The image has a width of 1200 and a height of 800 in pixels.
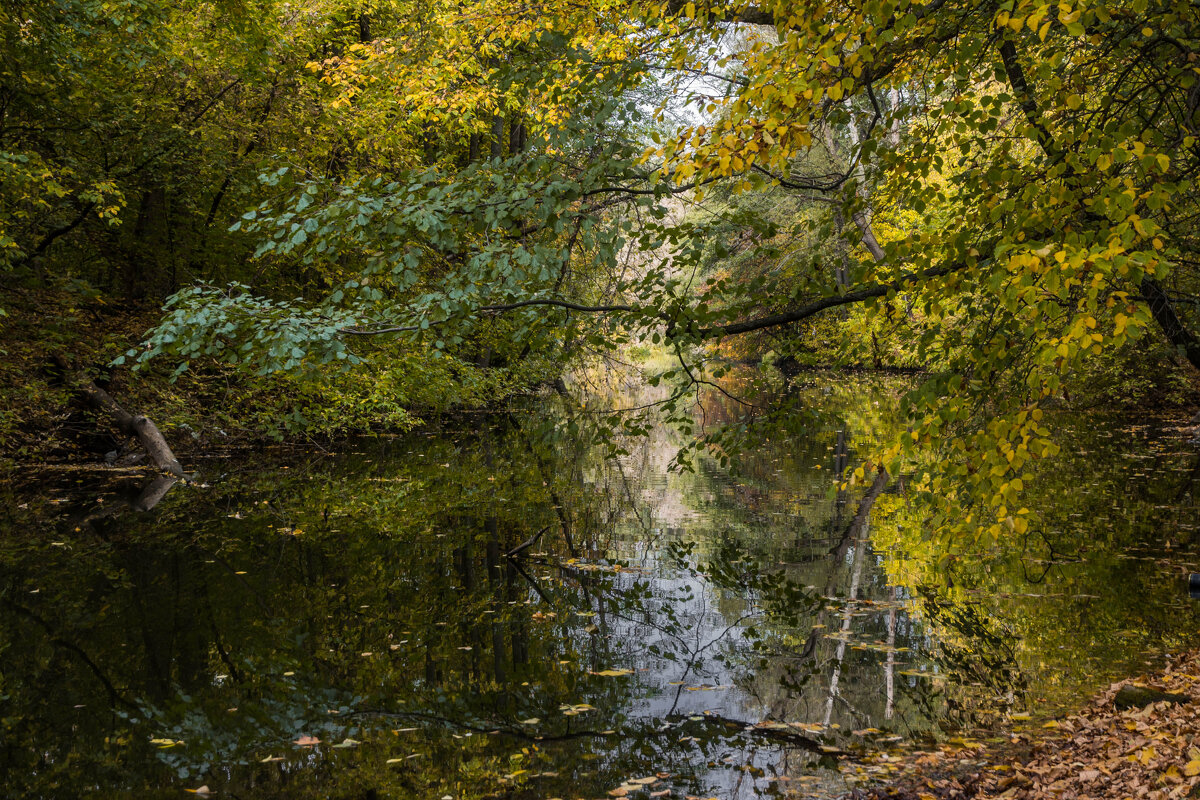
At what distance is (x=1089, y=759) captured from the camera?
491cm

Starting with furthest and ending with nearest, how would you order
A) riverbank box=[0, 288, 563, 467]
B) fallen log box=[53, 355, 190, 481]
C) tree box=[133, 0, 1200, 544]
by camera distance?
fallen log box=[53, 355, 190, 481] → riverbank box=[0, 288, 563, 467] → tree box=[133, 0, 1200, 544]

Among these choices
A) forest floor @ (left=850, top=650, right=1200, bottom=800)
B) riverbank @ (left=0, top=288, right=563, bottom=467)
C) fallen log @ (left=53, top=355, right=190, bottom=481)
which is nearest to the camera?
forest floor @ (left=850, top=650, right=1200, bottom=800)

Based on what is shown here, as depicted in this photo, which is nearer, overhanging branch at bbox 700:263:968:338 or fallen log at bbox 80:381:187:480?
overhanging branch at bbox 700:263:968:338

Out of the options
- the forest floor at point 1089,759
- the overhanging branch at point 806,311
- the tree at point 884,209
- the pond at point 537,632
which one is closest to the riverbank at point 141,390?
the pond at point 537,632

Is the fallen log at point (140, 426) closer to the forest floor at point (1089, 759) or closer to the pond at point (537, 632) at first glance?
the pond at point (537, 632)

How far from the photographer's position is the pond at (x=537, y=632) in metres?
5.52

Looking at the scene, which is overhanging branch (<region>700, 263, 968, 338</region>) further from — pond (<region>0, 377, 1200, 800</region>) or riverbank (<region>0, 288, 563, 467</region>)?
riverbank (<region>0, 288, 563, 467</region>)

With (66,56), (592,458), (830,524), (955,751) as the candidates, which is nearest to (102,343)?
(66,56)

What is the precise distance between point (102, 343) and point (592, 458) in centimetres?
959

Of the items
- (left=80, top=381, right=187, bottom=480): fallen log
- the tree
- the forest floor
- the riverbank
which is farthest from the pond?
the riverbank

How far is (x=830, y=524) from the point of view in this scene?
12094 millimetres

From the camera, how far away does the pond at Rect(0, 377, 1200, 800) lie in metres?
5.52

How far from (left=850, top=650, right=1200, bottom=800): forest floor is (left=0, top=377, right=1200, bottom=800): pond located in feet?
0.97

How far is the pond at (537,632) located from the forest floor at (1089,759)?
0.30 m
